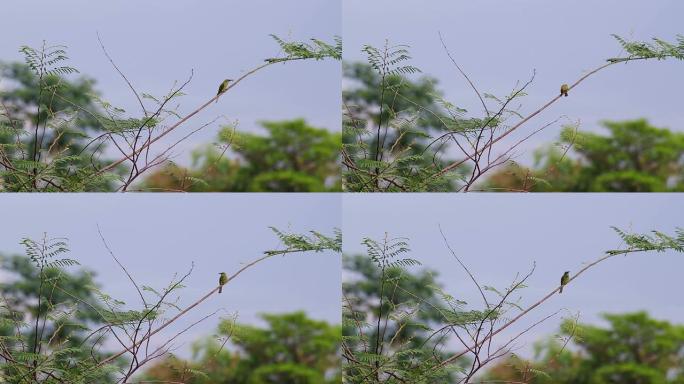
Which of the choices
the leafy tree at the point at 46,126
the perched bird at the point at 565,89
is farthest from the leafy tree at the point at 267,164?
the perched bird at the point at 565,89

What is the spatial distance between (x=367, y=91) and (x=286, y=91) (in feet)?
1.13

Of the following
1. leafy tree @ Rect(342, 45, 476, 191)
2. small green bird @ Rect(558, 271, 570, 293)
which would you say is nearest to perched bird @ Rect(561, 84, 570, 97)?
leafy tree @ Rect(342, 45, 476, 191)

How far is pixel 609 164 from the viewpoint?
460 cm

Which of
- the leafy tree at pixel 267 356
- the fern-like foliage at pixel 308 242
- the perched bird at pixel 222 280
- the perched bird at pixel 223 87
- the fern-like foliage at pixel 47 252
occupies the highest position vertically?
the perched bird at pixel 223 87

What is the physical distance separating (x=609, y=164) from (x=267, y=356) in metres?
1.69

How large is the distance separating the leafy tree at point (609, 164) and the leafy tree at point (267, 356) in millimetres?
991

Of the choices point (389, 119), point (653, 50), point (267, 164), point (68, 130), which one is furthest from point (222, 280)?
point (653, 50)

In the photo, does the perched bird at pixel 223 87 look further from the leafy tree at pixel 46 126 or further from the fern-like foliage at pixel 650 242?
the fern-like foliage at pixel 650 242

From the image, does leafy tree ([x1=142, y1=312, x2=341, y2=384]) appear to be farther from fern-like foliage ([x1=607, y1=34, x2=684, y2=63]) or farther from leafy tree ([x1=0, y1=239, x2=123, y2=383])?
fern-like foliage ([x1=607, y1=34, x2=684, y2=63])

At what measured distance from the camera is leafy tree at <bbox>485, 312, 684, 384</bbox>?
452 cm

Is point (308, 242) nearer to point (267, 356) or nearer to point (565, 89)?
point (267, 356)

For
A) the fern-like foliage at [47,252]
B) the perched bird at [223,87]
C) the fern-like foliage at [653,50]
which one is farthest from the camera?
the fern-like foliage at [653,50]

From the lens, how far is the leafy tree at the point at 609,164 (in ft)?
14.9

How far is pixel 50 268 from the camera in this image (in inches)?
171
